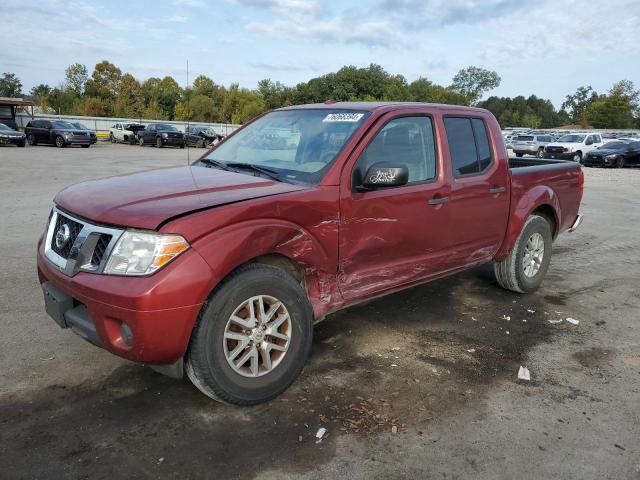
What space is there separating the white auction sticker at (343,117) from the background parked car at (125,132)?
36.6 metres

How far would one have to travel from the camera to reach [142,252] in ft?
9.20

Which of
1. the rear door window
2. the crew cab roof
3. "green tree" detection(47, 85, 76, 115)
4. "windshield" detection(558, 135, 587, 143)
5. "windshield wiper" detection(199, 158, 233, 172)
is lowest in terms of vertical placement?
"windshield wiper" detection(199, 158, 233, 172)

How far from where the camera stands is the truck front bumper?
2.73 meters

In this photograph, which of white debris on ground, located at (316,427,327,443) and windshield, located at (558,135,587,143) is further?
windshield, located at (558,135,587,143)

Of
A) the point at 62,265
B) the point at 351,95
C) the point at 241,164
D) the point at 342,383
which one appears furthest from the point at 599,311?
the point at 351,95

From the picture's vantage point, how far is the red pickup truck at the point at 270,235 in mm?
2818

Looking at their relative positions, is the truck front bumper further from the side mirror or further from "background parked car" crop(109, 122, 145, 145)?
"background parked car" crop(109, 122, 145, 145)

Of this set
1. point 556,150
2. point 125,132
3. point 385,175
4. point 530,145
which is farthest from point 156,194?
point 125,132

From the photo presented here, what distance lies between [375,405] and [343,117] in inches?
79.4

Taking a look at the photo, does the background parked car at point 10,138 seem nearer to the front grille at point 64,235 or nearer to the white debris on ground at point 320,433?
the front grille at point 64,235

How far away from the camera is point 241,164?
401cm

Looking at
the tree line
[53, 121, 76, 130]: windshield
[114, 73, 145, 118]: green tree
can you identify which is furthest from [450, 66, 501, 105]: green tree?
[53, 121, 76, 130]: windshield

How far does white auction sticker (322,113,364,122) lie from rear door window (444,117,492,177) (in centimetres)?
91

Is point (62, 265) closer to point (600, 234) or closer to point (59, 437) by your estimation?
point (59, 437)
